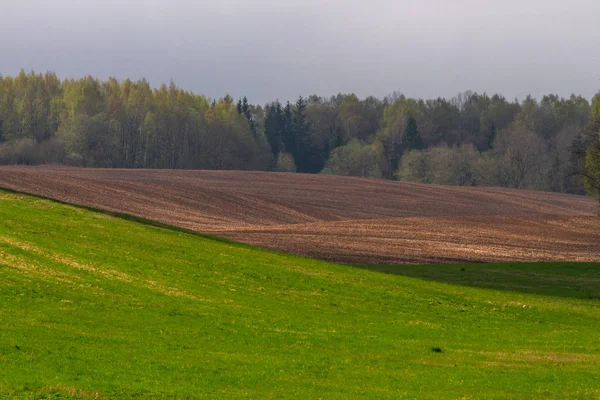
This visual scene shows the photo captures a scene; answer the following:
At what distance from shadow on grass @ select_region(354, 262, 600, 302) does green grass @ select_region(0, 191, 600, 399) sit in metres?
0.29

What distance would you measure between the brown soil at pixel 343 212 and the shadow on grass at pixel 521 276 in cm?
275

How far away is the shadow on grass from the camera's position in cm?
3962

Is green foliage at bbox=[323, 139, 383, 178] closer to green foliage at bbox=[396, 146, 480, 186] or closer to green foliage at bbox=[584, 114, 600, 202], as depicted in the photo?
green foliage at bbox=[396, 146, 480, 186]

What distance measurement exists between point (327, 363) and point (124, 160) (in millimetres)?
142557

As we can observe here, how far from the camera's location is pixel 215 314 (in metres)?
24.5

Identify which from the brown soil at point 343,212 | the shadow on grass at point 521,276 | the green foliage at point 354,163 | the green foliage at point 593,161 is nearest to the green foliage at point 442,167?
the green foliage at point 354,163

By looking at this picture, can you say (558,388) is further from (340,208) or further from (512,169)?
(512,169)

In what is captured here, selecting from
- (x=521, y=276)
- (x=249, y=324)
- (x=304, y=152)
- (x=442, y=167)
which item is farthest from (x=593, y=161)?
(x=304, y=152)

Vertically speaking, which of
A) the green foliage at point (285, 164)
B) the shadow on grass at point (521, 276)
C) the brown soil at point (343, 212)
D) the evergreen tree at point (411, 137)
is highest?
the evergreen tree at point (411, 137)

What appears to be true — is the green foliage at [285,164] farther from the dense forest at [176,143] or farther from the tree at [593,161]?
the tree at [593,161]

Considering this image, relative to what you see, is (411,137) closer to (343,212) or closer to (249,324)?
(343,212)

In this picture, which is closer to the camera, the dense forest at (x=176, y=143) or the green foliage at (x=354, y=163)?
the dense forest at (x=176, y=143)

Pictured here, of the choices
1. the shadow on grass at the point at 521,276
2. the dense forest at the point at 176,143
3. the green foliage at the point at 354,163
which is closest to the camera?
the shadow on grass at the point at 521,276

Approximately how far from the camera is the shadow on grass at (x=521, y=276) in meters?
39.6
